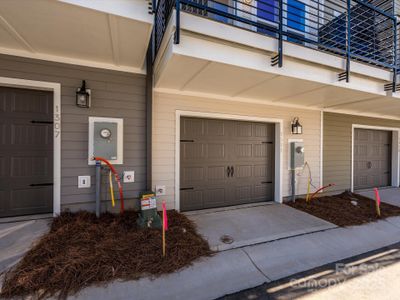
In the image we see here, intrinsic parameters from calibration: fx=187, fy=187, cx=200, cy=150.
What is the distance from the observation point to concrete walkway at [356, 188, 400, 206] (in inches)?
181

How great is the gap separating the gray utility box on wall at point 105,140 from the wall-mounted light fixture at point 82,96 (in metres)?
0.32

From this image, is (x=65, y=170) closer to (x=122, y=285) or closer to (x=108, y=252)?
(x=108, y=252)

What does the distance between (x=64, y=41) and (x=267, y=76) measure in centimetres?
261

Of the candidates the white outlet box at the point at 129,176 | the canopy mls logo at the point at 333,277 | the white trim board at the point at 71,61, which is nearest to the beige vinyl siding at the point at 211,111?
the white outlet box at the point at 129,176

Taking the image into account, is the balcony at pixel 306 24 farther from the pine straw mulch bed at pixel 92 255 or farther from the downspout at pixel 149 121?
the pine straw mulch bed at pixel 92 255

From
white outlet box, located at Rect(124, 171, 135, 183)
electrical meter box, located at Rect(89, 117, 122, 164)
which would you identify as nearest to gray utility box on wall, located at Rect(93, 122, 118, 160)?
electrical meter box, located at Rect(89, 117, 122, 164)

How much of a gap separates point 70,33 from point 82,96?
2.83 ft

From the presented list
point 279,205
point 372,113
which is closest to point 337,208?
point 279,205

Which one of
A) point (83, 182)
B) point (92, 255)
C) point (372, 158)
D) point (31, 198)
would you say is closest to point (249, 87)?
point (83, 182)

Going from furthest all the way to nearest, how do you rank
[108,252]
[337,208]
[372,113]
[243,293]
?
1. [372,113]
2. [337,208]
3. [108,252]
4. [243,293]

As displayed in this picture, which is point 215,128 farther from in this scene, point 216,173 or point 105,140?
point 105,140

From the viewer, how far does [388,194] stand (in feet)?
16.9

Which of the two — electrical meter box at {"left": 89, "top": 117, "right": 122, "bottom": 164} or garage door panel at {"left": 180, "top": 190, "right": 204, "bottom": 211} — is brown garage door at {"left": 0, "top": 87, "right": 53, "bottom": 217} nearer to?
electrical meter box at {"left": 89, "top": 117, "right": 122, "bottom": 164}

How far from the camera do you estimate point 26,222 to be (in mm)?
2541
